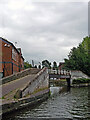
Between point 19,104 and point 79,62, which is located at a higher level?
point 79,62

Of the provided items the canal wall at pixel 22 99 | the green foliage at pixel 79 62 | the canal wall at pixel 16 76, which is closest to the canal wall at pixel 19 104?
the canal wall at pixel 22 99

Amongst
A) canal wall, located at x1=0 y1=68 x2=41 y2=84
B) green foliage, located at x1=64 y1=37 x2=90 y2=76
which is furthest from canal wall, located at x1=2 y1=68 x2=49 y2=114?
green foliage, located at x1=64 y1=37 x2=90 y2=76

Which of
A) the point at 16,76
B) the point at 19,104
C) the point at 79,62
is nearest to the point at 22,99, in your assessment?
the point at 19,104

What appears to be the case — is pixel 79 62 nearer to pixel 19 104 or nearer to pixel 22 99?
pixel 22 99

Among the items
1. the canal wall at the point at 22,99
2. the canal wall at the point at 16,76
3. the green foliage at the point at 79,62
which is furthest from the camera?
the green foliage at the point at 79,62

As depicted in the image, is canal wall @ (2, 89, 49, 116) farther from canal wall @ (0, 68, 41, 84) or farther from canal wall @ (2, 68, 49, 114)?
canal wall @ (0, 68, 41, 84)

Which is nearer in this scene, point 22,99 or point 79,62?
point 22,99

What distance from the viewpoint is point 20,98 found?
13.0 metres

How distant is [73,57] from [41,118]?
3998 cm

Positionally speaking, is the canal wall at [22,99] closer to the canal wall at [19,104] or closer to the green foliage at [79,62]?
the canal wall at [19,104]

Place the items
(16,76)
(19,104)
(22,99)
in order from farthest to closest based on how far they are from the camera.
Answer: (16,76), (22,99), (19,104)

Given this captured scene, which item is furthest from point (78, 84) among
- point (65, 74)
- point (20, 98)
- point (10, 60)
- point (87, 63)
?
Result: point (20, 98)

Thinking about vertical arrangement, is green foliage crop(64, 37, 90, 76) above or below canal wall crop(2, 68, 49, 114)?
above

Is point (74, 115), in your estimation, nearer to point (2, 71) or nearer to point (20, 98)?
point (20, 98)
